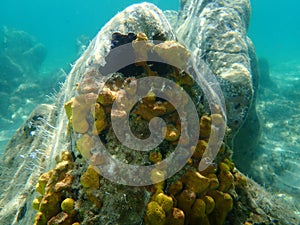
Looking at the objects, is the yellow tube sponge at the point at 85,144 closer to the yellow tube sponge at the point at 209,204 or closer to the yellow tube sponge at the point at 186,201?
the yellow tube sponge at the point at 186,201

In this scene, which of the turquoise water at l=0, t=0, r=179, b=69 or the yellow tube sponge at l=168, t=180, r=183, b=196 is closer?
the yellow tube sponge at l=168, t=180, r=183, b=196

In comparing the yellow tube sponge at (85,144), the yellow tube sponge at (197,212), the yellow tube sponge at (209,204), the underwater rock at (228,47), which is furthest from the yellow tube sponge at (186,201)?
the underwater rock at (228,47)

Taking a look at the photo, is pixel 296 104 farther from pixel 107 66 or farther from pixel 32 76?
pixel 32 76

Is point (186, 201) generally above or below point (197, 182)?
below

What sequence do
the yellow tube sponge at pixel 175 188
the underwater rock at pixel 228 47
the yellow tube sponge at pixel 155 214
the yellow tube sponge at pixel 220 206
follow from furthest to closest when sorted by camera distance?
the underwater rock at pixel 228 47 → the yellow tube sponge at pixel 220 206 → the yellow tube sponge at pixel 175 188 → the yellow tube sponge at pixel 155 214

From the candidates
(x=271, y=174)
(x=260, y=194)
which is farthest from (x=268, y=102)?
(x=260, y=194)

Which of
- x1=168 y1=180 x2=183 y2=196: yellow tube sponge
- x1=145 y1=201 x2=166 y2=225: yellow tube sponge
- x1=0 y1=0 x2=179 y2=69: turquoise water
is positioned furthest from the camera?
x1=0 y1=0 x2=179 y2=69: turquoise water

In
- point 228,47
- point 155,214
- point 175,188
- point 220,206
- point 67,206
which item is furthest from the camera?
point 228,47

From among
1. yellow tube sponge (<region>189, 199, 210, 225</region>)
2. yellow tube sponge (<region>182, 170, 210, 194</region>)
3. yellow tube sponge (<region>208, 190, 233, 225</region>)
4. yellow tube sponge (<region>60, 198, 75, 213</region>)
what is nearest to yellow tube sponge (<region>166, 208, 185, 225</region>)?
yellow tube sponge (<region>189, 199, 210, 225</region>)

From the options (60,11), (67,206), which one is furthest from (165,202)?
(60,11)

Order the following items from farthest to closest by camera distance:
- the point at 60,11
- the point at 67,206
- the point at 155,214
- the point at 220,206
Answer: the point at 60,11, the point at 220,206, the point at 67,206, the point at 155,214

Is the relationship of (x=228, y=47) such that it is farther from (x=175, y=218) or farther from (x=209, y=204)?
(x=175, y=218)

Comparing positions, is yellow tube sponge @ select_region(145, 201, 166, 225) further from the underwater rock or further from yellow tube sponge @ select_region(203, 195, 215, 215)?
the underwater rock

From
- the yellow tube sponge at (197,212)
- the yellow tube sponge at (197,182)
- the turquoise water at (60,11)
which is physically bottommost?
the yellow tube sponge at (197,212)
